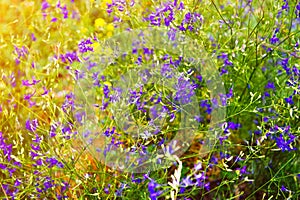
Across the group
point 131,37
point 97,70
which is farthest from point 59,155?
point 131,37

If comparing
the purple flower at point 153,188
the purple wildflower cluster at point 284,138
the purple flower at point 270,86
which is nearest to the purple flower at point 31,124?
the purple flower at point 153,188

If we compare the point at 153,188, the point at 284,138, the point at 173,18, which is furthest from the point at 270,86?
the point at 153,188

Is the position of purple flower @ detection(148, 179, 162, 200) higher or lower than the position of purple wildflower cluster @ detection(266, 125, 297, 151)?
higher

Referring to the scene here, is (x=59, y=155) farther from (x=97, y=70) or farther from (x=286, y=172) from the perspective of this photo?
(x=286, y=172)

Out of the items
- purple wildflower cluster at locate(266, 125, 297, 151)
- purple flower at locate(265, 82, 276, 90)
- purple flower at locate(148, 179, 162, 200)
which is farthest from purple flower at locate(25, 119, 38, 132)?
purple flower at locate(265, 82, 276, 90)

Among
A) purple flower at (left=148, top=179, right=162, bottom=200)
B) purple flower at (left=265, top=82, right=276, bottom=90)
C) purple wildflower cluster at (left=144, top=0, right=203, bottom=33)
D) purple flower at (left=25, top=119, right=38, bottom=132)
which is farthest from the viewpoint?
purple flower at (left=265, top=82, right=276, bottom=90)

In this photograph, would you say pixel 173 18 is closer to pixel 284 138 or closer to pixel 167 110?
pixel 167 110

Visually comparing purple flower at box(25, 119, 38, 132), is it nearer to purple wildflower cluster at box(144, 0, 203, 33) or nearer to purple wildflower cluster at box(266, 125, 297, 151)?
purple wildflower cluster at box(144, 0, 203, 33)

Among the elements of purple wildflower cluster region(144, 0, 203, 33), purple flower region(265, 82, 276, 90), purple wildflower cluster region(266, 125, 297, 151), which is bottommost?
purple wildflower cluster region(266, 125, 297, 151)

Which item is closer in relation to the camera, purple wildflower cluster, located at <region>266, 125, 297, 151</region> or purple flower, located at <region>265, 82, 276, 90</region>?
purple wildflower cluster, located at <region>266, 125, 297, 151</region>
